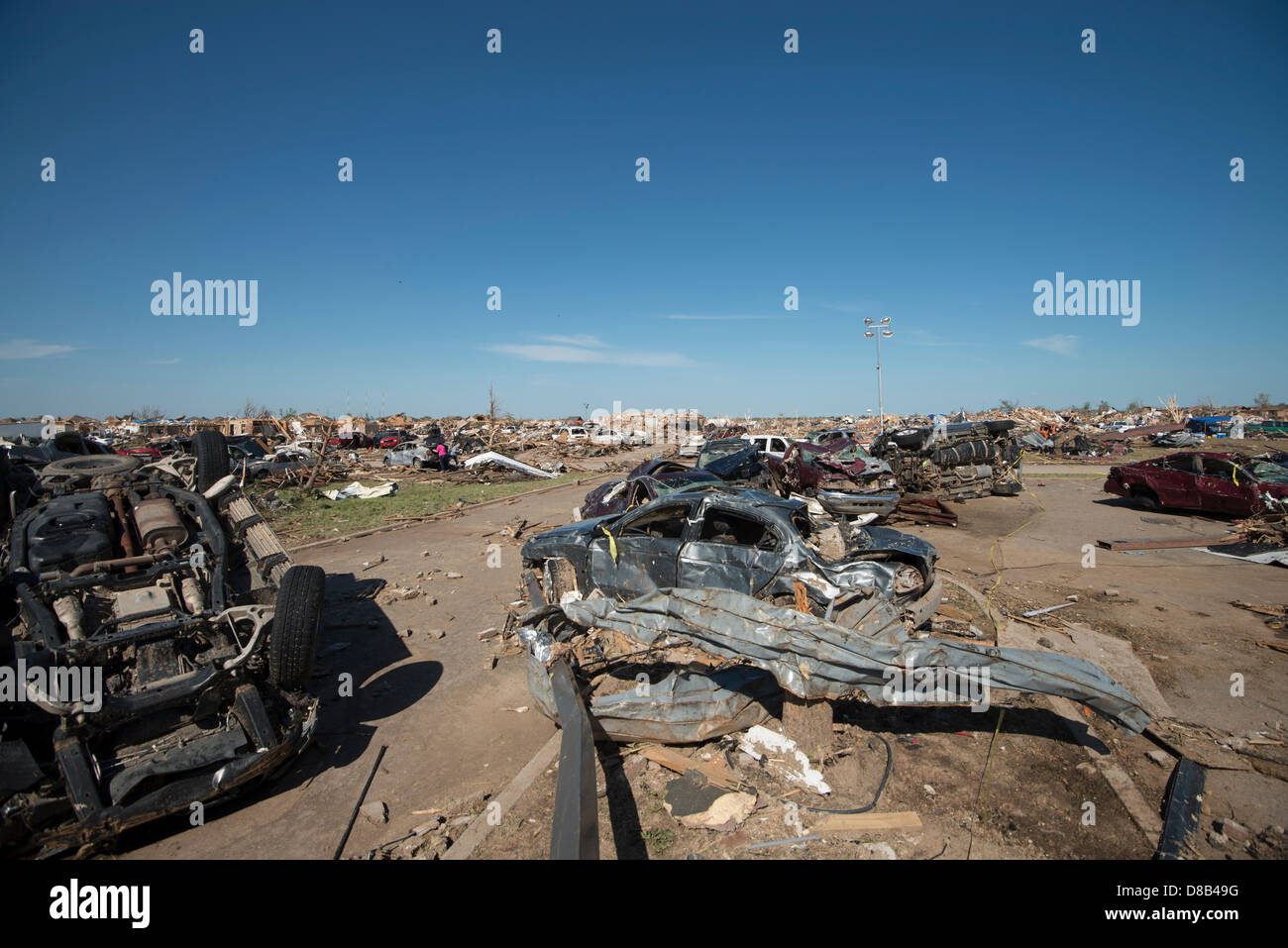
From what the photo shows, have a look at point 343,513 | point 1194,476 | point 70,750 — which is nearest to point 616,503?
point 70,750

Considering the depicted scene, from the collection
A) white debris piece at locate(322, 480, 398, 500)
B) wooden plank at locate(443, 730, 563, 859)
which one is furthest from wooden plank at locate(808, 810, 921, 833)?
white debris piece at locate(322, 480, 398, 500)

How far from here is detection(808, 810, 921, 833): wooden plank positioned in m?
3.22

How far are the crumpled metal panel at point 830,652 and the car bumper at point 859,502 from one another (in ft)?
29.1

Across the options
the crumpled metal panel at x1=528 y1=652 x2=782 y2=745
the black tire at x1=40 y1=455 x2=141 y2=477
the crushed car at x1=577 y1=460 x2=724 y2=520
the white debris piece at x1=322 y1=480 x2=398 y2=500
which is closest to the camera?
the crumpled metal panel at x1=528 y1=652 x2=782 y2=745

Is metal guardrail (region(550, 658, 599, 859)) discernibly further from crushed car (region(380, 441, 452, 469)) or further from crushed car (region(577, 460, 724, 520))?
crushed car (region(380, 441, 452, 469))

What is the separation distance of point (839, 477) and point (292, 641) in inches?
467

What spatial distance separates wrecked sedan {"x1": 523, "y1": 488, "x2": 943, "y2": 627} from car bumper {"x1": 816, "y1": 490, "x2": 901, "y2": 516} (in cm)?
580

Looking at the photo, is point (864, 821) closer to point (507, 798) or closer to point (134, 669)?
point (507, 798)

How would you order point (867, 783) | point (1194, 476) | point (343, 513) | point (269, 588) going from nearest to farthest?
point (867, 783) → point (269, 588) → point (1194, 476) → point (343, 513)

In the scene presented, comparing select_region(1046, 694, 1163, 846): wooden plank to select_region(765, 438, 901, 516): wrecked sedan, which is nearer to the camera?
select_region(1046, 694, 1163, 846): wooden plank

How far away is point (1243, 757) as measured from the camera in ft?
12.3
